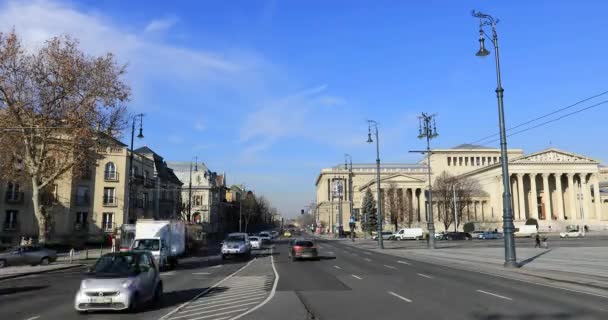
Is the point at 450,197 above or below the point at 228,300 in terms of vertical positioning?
above

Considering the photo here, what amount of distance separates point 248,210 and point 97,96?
90091 mm

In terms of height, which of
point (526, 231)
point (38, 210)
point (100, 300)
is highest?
point (38, 210)

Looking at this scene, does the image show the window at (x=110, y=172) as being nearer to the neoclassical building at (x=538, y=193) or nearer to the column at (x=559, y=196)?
the neoclassical building at (x=538, y=193)

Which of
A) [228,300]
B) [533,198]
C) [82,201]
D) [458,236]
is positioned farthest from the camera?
[533,198]

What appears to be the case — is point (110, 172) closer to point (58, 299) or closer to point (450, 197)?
point (58, 299)

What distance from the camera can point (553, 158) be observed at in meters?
116

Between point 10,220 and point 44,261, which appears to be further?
point 10,220

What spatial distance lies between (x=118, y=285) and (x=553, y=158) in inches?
4842

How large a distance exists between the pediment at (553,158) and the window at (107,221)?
92.9 m

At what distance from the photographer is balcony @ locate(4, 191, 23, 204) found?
5128cm

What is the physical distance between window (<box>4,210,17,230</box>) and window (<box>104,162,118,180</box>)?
36.6 ft

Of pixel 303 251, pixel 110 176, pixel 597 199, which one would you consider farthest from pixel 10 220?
pixel 597 199

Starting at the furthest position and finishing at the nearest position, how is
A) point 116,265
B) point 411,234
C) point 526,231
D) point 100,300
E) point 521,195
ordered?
point 521,195 < point 526,231 < point 411,234 < point 116,265 < point 100,300

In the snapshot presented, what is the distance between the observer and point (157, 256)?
25844mm
